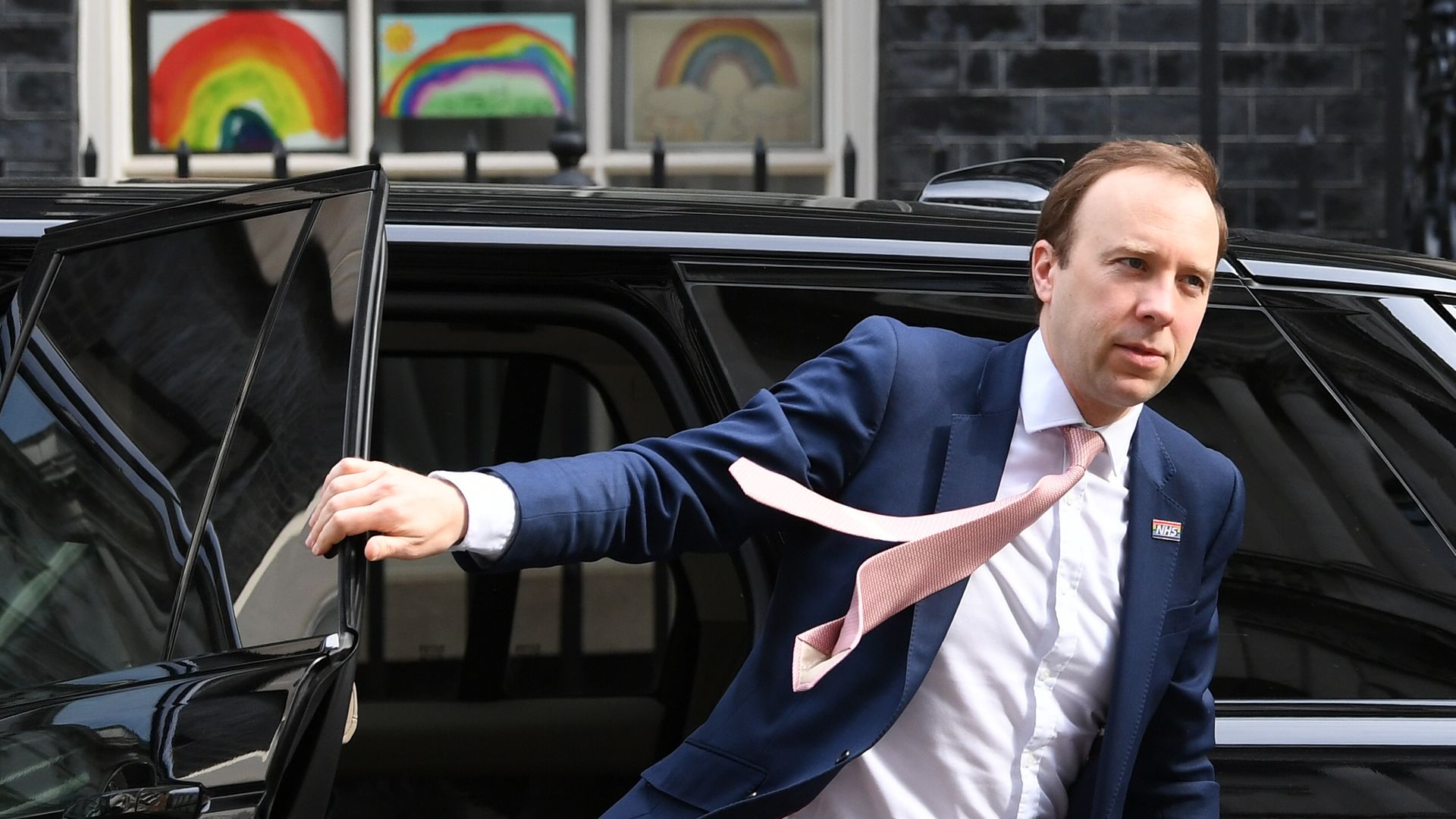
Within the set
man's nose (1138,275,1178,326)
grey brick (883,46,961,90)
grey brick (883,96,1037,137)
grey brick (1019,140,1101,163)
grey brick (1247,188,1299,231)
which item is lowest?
man's nose (1138,275,1178,326)

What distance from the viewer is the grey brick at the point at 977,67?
6070mm

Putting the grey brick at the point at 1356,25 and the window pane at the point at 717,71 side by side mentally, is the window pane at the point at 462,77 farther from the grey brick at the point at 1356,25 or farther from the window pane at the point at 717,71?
the grey brick at the point at 1356,25

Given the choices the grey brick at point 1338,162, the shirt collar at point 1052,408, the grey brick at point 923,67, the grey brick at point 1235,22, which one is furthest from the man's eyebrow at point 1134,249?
the grey brick at point 1338,162

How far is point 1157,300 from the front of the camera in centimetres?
160

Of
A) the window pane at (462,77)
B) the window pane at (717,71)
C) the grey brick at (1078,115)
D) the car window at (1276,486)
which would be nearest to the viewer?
the car window at (1276,486)

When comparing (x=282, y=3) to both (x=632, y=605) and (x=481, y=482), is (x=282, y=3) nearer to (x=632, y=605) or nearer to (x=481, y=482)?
(x=632, y=605)

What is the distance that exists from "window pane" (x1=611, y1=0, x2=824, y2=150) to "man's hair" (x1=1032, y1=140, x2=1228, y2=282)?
15.6 feet

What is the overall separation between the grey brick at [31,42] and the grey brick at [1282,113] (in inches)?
184

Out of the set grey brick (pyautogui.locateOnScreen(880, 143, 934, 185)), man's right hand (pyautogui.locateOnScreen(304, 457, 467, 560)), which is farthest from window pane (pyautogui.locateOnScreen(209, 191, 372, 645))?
grey brick (pyautogui.locateOnScreen(880, 143, 934, 185))

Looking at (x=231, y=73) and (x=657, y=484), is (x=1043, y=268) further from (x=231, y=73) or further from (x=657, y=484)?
(x=231, y=73)

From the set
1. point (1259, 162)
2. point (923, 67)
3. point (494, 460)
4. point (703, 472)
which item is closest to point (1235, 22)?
point (1259, 162)

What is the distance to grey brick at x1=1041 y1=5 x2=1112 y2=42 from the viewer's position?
6.07 m

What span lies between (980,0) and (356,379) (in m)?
4.94

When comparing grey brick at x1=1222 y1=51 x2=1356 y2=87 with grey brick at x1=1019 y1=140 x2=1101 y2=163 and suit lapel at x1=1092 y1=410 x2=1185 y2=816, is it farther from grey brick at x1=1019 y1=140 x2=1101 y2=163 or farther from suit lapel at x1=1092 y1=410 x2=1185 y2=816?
suit lapel at x1=1092 y1=410 x2=1185 y2=816
